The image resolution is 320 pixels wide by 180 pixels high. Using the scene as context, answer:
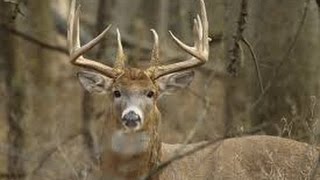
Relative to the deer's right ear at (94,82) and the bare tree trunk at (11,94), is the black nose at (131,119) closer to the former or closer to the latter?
the deer's right ear at (94,82)

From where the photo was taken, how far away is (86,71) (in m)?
9.98

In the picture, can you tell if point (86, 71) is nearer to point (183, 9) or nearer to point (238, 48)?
point (238, 48)

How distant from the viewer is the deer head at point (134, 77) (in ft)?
31.0

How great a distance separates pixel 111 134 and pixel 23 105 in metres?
2.36

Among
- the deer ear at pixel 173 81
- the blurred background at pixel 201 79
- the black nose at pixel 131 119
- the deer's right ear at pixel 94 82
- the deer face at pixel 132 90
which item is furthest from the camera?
the blurred background at pixel 201 79

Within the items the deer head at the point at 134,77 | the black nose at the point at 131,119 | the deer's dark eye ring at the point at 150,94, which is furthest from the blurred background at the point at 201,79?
the black nose at the point at 131,119

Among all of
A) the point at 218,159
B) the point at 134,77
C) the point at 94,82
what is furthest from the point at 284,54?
the point at 134,77

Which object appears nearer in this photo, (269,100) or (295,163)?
(295,163)

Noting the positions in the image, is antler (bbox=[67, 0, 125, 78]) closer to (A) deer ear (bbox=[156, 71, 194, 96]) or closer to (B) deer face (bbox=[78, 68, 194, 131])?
(B) deer face (bbox=[78, 68, 194, 131])

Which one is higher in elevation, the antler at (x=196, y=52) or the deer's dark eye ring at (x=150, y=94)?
the antler at (x=196, y=52)

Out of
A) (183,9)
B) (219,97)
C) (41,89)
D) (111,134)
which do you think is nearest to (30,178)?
(111,134)

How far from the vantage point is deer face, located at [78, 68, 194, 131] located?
932cm

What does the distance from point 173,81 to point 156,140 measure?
24.7 inches

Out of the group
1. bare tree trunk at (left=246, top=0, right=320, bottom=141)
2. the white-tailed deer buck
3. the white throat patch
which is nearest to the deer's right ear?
the white-tailed deer buck
